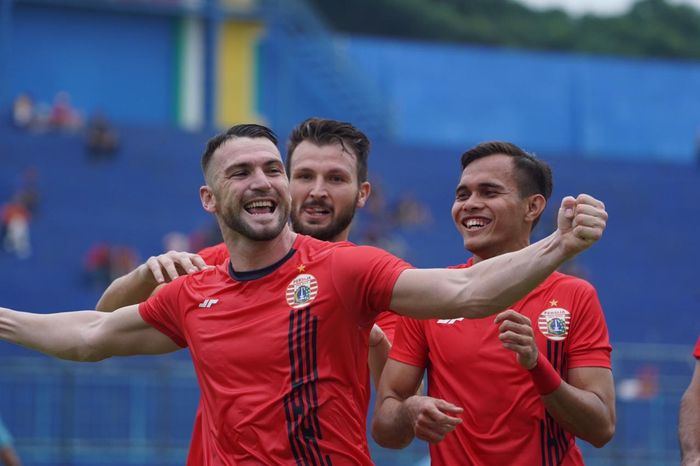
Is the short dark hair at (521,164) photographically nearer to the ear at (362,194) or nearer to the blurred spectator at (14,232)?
the ear at (362,194)

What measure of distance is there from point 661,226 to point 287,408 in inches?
953

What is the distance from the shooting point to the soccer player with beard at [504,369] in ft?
17.5

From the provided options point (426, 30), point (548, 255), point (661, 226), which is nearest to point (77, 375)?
point (548, 255)

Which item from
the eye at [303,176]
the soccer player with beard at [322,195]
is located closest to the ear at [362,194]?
the soccer player with beard at [322,195]

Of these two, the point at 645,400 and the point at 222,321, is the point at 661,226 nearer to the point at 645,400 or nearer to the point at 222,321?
the point at 645,400

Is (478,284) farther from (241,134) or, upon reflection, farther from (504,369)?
(241,134)

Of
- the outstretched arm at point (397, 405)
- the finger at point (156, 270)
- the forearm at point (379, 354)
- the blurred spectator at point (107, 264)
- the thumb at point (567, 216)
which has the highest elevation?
the thumb at point (567, 216)

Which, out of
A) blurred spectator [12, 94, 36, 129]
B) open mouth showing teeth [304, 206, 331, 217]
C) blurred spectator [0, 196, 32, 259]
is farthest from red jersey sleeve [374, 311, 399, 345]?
blurred spectator [12, 94, 36, 129]

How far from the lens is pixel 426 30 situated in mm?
51906

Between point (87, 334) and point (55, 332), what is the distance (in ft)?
0.50

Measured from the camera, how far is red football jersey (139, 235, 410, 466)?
486 centimetres

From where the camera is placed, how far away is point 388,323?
20.0 ft

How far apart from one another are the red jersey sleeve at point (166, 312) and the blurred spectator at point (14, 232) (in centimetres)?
1799

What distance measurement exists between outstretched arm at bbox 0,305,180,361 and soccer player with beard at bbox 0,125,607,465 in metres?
0.07
